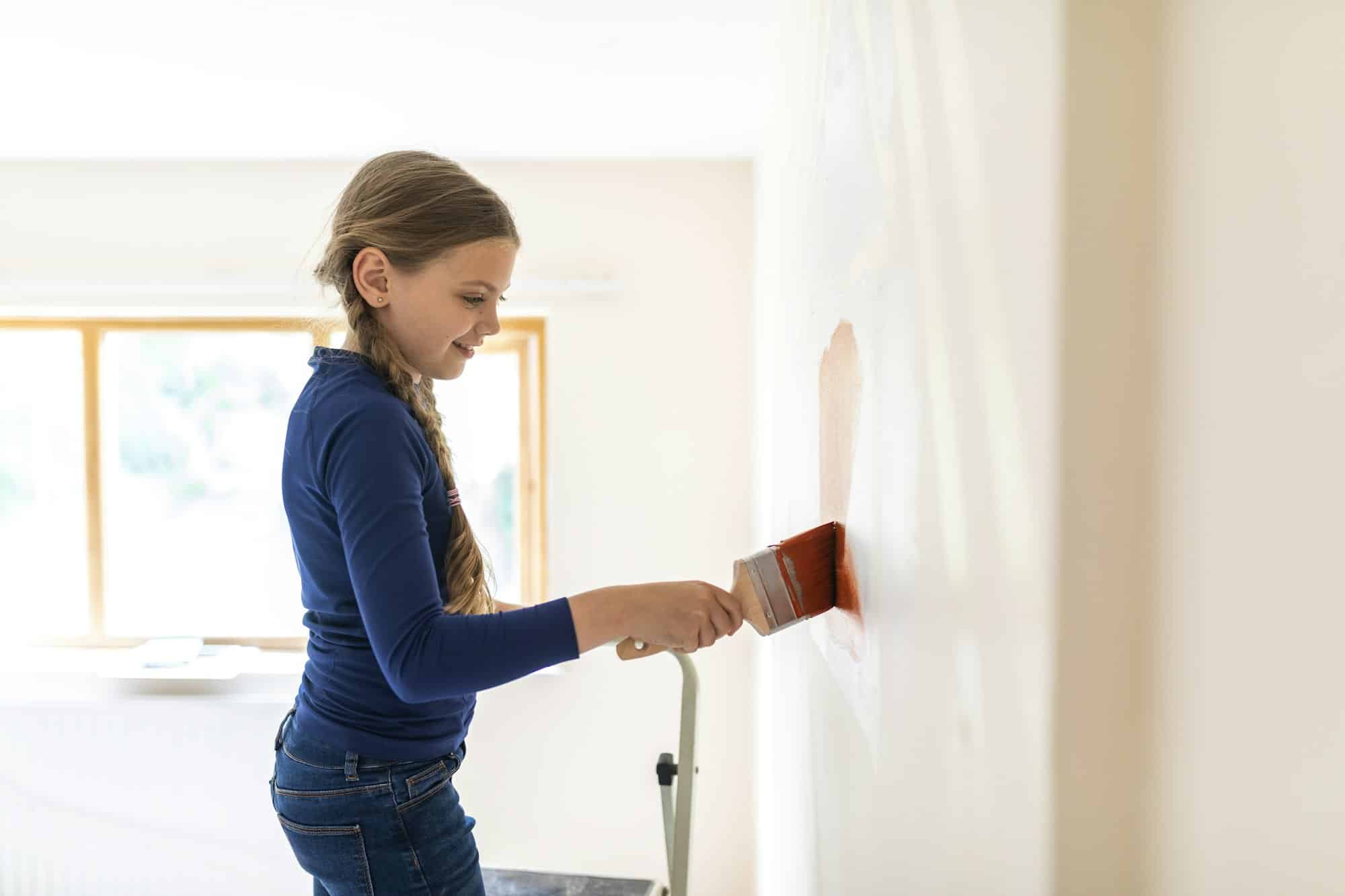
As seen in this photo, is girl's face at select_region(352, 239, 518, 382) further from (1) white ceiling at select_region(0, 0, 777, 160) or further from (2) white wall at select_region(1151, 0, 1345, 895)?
(1) white ceiling at select_region(0, 0, 777, 160)

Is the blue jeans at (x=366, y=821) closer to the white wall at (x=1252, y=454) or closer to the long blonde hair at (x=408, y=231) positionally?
the long blonde hair at (x=408, y=231)

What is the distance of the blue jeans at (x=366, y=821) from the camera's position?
102 cm

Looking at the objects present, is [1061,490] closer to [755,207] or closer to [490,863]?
[755,207]

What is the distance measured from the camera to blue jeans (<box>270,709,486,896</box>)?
1.02 m

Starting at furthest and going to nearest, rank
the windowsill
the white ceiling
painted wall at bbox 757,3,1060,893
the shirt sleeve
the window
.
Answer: the window → the windowsill → the white ceiling → the shirt sleeve → painted wall at bbox 757,3,1060,893

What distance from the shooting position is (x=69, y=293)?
3340 millimetres

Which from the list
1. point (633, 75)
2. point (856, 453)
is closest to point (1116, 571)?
point (856, 453)

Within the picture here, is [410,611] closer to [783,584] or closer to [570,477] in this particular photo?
[783,584]

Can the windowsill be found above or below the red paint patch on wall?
below

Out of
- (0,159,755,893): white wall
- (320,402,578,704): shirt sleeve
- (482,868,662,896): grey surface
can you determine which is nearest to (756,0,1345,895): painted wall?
(320,402,578,704): shirt sleeve

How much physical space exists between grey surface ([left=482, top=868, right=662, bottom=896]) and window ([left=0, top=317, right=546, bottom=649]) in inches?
53.1

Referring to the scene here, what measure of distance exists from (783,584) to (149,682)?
3.09 meters

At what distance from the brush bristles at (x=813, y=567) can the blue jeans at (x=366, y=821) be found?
45 centimetres

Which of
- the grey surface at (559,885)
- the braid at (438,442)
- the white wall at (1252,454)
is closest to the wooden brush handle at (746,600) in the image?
the braid at (438,442)
